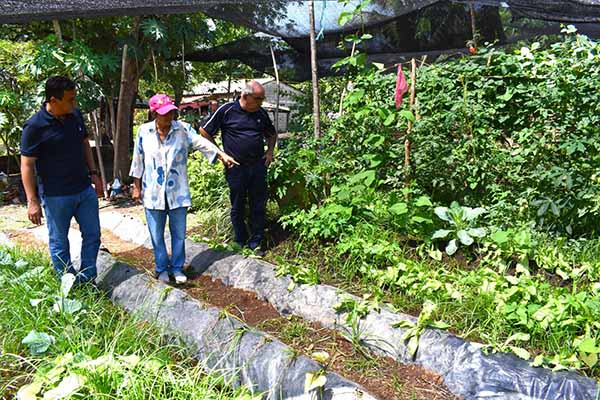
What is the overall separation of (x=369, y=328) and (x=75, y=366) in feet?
5.46

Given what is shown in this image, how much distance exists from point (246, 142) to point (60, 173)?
148 cm

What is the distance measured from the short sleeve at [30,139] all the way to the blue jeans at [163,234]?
36.1 inches

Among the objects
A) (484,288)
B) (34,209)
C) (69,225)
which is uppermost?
(34,209)

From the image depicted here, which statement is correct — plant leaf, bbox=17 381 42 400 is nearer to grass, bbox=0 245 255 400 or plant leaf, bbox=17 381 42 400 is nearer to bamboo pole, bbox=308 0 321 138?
grass, bbox=0 245 255 400

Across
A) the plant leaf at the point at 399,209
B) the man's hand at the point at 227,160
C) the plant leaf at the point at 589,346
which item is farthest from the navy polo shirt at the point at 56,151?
the plant leaf at the point at 589,346

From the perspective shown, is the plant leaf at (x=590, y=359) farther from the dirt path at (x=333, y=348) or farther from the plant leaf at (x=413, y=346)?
the plant leaf at (x=413, y=346)

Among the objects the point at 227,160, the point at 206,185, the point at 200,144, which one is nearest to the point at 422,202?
the point at 227,160

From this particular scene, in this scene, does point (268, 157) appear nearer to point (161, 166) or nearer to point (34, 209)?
point (161, 166)

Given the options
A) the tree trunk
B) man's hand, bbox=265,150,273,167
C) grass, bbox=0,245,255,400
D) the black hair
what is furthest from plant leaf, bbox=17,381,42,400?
the tree trunk

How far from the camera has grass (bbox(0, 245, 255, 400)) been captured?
2311 millimetres

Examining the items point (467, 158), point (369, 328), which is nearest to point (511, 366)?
point (369, 328)

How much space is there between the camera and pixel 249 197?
4.64m

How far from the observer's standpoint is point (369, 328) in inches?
124

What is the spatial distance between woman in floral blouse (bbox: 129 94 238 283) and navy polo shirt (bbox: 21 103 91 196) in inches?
16.7
